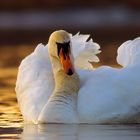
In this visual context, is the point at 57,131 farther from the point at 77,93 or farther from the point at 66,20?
the point at 66,20

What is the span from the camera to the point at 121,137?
10758 mm

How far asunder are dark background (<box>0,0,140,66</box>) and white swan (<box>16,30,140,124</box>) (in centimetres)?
1062

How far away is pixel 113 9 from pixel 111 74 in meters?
21.7

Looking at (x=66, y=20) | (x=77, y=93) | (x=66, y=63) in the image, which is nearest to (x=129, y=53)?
(x=77, y=93)

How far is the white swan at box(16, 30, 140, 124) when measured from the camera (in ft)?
40.2

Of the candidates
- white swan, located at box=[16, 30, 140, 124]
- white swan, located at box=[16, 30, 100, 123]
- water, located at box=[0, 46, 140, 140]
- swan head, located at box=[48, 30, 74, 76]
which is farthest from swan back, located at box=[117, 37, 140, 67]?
water, located at box=[0, 46, 140, 140]

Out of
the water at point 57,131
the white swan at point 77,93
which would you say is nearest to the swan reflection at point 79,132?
the water at point 57,131

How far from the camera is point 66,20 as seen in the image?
3216cm

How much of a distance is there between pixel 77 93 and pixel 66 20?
1962 centimetres

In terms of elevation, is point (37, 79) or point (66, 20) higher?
point (66, 20)

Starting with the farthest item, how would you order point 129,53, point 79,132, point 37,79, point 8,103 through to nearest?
point 8,103, point 129,53, point 37,79, point 79,132

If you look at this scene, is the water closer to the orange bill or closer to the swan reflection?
the swan reflection

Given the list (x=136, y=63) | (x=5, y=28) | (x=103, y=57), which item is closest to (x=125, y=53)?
(x=136, y=63)

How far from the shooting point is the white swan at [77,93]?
12242 mm
